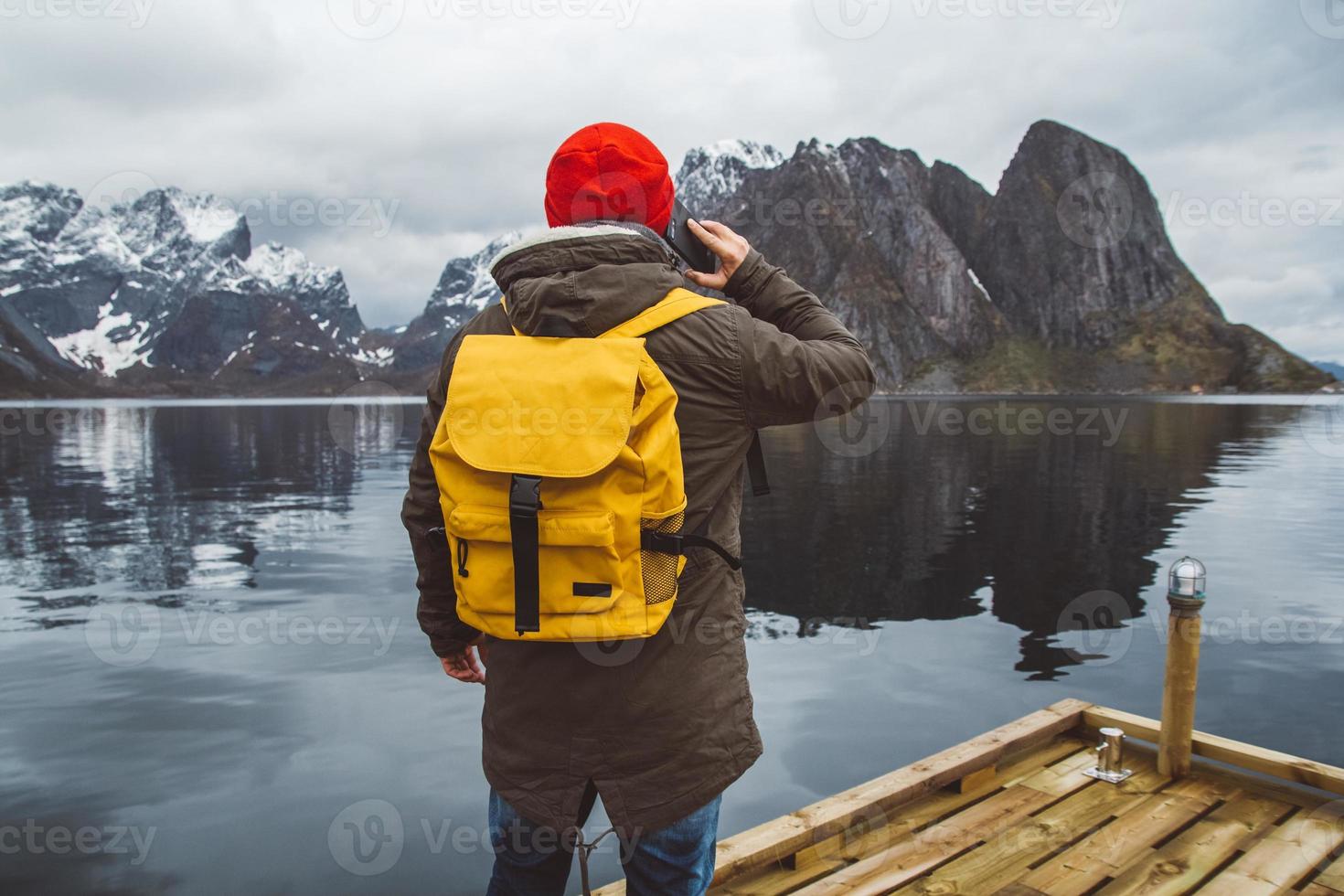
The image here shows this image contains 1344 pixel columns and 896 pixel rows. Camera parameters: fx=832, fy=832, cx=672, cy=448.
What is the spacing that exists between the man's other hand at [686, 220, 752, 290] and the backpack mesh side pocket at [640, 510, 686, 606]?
0.96 meters

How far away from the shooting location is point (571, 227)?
108 inches

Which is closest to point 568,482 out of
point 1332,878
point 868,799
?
point 868,799

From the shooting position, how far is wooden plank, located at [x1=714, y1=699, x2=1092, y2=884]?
5.30 metres

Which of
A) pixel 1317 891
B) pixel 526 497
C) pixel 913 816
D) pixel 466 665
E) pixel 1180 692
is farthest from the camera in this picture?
pixel 1180 692

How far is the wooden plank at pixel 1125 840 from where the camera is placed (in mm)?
5082

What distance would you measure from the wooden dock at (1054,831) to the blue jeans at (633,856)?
6.69 feet

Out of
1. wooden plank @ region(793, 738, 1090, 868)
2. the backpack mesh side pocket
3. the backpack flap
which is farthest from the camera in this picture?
wooden plank @ region(793, 738, 1090, 868)

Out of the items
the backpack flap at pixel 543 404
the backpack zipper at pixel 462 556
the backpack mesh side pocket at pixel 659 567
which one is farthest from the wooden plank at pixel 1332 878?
the backpack zipper at pixel 462 556

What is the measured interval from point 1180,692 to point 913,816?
2.48 m

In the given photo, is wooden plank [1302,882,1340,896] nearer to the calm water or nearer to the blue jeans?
the blue jeans

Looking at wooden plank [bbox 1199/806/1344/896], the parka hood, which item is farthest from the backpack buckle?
wooden plank [bbox 1199/806/1344/896]

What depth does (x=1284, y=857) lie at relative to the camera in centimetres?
535

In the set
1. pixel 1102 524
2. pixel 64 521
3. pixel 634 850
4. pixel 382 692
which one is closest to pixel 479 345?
pixel 634 850

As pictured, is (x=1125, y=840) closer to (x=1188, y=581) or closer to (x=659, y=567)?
(x=1188, y=581)
